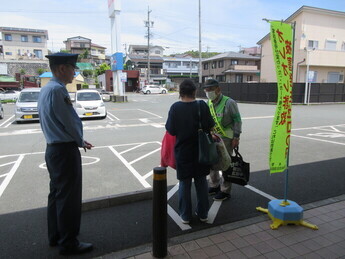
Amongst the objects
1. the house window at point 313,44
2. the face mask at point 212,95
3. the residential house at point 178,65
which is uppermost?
the residential house at point 178,65

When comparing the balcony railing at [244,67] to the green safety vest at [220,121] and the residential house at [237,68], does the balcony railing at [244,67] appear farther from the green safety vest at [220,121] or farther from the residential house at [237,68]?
the green safety vest at [220,121]

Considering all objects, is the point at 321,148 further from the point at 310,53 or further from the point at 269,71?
the point at 269,71

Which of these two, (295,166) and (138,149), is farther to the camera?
(138,149)

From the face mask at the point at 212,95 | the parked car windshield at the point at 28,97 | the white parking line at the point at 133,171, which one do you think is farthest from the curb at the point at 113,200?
the parked car windshield at the point at 28,97

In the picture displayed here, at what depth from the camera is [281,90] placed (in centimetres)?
304

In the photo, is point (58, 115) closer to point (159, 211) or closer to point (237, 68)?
point (159, 211)

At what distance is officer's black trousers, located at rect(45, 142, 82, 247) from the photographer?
2.54 metres

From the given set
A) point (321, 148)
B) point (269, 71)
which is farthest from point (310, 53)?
point (321, 148)

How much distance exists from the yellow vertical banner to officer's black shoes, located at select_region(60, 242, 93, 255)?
225cm

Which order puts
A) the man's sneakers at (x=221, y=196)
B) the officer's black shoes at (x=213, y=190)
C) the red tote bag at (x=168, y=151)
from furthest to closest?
the officer's black shoes at (x=213, y=190) → the man's sneakers at (x=221, y=196) → the red tote bag at (x=168, y=151)

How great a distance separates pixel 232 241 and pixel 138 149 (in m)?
4.83

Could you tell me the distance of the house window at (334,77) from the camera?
91.9 feet

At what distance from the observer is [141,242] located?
3023mm

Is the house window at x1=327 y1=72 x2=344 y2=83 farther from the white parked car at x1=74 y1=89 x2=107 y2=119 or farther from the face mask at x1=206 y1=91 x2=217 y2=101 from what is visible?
the face mask at x1=206 y1=91 x2=217 y2=101
